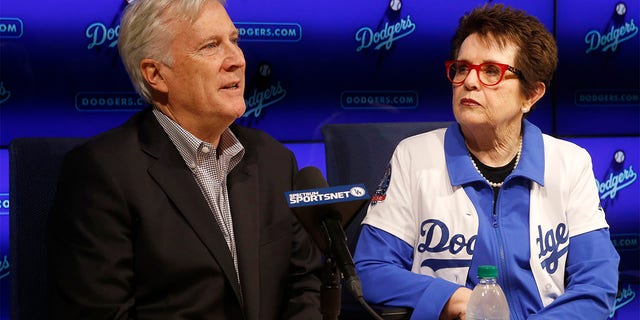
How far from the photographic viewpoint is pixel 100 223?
2.17m

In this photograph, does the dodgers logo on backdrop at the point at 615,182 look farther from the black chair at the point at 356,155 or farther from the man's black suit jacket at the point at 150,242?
the man's black suit jacket at the point at 150,242

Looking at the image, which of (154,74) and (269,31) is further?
(269,31)

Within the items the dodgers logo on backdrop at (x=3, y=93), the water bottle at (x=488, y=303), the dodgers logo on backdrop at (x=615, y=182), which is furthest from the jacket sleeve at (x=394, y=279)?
the dodgers logo on backdrop at (x=615, y=182)

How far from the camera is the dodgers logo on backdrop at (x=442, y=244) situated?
8.91 ft

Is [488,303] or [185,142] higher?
[185,142]

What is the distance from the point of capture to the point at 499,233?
8.93ft

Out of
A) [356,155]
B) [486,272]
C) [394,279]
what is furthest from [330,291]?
[356,155]

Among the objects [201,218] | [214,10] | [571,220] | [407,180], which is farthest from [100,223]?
[571,220]

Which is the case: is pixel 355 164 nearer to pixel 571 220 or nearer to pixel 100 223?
pixel 571 220

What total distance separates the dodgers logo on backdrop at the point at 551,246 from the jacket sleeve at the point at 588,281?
0.04m

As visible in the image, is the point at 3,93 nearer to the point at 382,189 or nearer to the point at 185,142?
the point at 185,142

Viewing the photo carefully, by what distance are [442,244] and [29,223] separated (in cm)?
119

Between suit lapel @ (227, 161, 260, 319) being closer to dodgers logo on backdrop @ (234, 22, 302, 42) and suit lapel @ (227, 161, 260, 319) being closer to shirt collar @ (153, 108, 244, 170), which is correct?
shirt collar @ (153, 108, 244, 170)

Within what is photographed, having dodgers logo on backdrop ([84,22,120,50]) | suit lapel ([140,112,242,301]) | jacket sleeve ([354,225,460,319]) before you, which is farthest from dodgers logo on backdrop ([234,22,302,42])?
suit lapel ([140,112,242,301])
